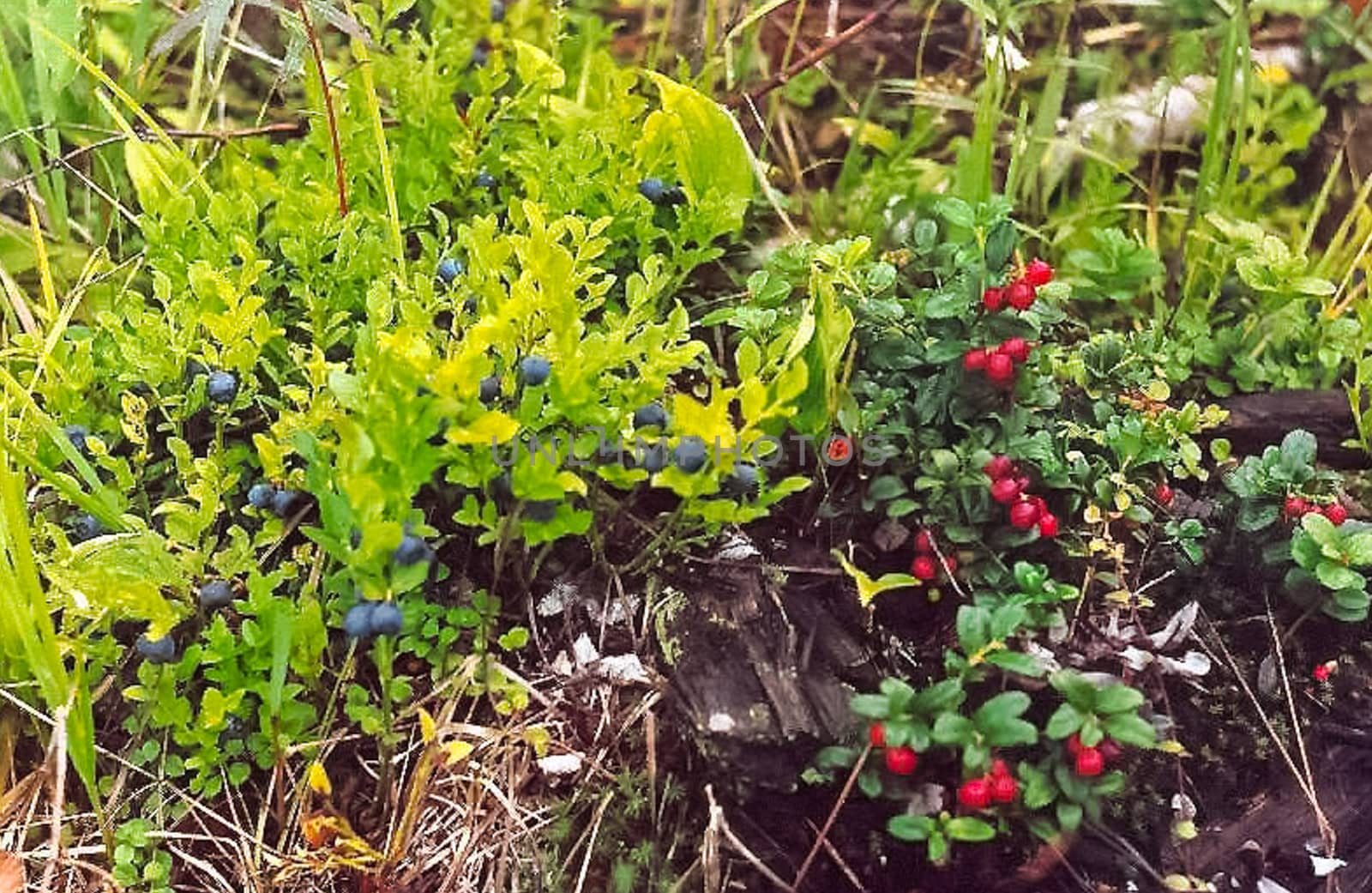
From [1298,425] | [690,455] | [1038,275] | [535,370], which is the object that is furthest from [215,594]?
[1298,425]

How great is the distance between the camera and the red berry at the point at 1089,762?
3.90 feet

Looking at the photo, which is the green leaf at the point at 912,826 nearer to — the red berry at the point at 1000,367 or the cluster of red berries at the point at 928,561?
the cluster of red berries at the point at 928,561

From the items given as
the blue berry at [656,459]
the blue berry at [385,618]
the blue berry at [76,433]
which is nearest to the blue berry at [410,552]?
the blue berry at [385,618]

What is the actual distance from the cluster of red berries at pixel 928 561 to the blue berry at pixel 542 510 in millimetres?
401

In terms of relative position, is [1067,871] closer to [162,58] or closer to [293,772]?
[293,772]

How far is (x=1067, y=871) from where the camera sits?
127 centimetres

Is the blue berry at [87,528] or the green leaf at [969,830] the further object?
the blue berry at [87,528]

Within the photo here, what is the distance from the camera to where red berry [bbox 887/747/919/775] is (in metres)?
1.21

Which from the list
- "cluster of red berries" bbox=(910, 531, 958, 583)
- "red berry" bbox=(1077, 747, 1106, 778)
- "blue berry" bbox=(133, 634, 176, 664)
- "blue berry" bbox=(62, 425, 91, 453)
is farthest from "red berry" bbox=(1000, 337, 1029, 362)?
"blue berry" bbox=(62, 425, 91, 453)

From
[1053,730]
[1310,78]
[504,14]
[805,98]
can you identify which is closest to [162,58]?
[504,14]

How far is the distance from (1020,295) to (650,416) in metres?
0.42

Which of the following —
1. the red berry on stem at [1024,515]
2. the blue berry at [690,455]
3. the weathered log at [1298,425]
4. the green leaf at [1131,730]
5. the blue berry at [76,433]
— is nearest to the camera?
the green leaf at [1131,730]

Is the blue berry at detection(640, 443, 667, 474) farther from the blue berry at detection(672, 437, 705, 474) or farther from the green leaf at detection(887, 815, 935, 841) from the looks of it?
the green leaf at detection(887, 815, 935, 841)

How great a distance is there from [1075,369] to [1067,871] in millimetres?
580
